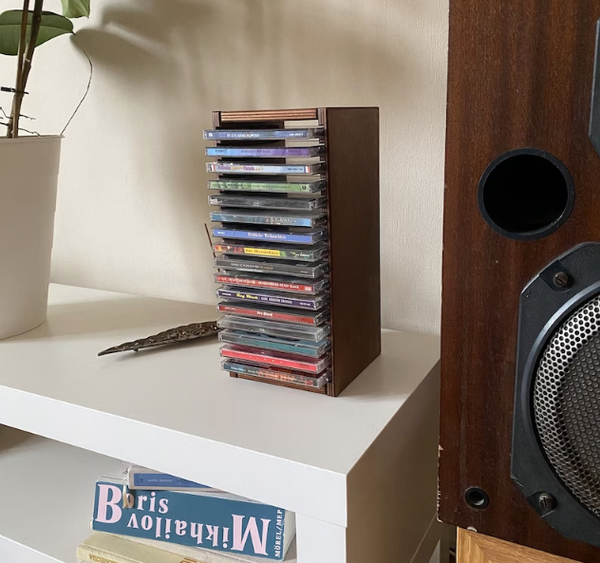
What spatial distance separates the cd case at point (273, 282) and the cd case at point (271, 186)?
3.4 inches

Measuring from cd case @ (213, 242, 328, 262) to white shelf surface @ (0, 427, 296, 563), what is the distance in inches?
12.1

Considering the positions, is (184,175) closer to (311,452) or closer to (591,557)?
(311,452)

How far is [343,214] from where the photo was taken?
0.62 m

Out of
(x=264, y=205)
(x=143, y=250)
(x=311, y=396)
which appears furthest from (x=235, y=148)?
(x=143, y=250)

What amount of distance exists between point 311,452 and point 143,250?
2.07 feet

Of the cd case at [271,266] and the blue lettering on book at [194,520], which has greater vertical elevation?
the cd case at [271,266]

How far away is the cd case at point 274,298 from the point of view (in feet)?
2.03

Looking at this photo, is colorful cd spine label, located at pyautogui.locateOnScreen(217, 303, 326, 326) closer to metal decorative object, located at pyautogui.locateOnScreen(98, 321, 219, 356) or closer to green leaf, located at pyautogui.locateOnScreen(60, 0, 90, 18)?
metal decorative object, located at pyautogui.locateOnScreen(98, 321, 219, 356)

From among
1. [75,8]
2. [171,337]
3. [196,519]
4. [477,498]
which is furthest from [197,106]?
[477,498]

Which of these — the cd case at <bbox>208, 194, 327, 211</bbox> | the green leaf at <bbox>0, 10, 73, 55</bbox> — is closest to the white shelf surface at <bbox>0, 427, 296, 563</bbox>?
the cd case at <bbox>208, 194, 327, 211</bbox>

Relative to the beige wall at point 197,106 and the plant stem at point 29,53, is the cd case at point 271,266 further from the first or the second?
the plant stem at point 29,53

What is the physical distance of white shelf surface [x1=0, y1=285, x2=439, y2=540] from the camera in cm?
54

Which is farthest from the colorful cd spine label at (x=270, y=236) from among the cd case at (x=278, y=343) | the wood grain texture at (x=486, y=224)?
the wood grain texture at (x=486, y=224)

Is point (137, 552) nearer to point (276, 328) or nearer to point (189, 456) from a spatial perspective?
point (189, 456)
